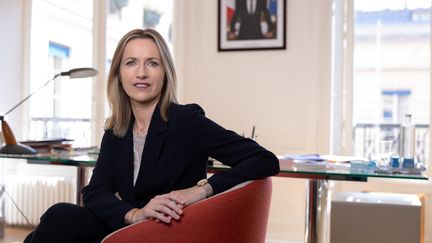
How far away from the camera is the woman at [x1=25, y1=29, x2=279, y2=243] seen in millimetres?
1547

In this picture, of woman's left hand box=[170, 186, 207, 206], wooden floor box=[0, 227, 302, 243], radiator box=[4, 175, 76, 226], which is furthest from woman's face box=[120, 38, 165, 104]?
radiator box=[4, 175, 76, 226]

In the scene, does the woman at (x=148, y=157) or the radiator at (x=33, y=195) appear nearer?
the woman at (x=148, y=157)

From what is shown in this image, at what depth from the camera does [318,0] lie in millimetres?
4020

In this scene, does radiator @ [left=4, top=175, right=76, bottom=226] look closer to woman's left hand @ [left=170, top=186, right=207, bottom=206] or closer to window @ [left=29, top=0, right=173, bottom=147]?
window @ [left=29, top=0, right=173, bottom=147]

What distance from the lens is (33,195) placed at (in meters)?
4.35

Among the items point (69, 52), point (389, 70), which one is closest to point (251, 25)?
point (389, 70)

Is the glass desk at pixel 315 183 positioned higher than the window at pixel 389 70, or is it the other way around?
the window at pixel 389 70

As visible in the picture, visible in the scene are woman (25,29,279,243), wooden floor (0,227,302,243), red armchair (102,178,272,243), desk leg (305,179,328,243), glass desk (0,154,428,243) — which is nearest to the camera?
red armchair (102,178,272,243)

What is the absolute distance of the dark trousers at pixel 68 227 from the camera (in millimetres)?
1552

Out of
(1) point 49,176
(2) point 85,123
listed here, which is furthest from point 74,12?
(1) point 49,176

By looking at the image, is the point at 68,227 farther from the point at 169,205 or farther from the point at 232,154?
the point at 232,154

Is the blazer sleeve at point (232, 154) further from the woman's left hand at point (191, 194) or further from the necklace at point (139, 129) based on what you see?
the necklace at point (139, 129)

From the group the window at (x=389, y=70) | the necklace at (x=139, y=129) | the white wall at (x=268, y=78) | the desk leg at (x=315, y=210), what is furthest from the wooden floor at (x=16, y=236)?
the necklace at (x=139, y=129)

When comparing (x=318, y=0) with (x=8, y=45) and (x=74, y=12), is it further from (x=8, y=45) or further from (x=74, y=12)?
(x=8, y=45)
